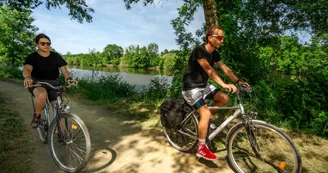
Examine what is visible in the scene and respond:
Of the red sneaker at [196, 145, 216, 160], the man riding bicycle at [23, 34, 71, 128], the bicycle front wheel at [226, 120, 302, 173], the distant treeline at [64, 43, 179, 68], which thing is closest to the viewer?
the bicycle front wheel at [226, 120, 302, 173]

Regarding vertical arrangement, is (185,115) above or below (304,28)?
below

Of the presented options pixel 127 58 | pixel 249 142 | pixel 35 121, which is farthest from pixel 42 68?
pixel 127 58

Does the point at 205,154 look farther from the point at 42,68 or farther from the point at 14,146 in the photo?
the point at 14,146

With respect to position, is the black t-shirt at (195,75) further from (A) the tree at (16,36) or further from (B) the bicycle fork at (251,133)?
(A) the tree at (16,36)

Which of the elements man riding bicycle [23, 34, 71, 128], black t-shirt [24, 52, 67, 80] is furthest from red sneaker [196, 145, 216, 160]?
black t-shirt [24, 52, 67, 80]

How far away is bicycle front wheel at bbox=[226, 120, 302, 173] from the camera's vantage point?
2.60 metres

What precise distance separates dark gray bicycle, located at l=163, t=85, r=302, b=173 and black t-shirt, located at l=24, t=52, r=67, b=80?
2.43 metres

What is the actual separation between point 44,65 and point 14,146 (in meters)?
1.63

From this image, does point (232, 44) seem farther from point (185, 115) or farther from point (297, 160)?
point (297, 160)

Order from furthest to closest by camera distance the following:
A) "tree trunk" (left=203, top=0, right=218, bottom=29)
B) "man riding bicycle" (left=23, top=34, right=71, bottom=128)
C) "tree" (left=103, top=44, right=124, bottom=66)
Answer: "tree" (left=103, top=44, right=124, bottom=66) → "tree trunk" (left=203, top=0, right=218, bottom=29) → "man riding bicycle" (left=23, top=34, right=71, bottom=128)

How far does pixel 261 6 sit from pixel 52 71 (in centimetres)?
651

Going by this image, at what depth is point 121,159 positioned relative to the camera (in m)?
3.50

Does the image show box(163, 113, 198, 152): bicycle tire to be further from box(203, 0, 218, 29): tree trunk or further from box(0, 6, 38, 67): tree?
box(0, 6, 38, 67): tree

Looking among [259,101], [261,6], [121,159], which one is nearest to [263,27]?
[261,6]
